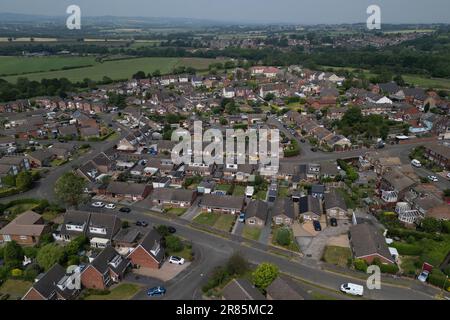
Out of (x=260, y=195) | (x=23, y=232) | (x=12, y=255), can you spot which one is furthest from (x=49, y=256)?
(x=260, y=195)

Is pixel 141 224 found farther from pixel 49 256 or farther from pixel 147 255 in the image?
pixel 49 256

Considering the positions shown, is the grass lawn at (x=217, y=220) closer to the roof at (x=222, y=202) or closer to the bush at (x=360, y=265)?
the roof at (x=222, y=202)

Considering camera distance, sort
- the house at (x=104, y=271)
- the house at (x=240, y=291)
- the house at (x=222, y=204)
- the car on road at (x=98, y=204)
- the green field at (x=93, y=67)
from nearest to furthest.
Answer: the house at (x=240, y=291)
the house at (x=104, y=271)
the house at (x=222, y=204)
the car on road at (x=98, y=204)
the green field at (x=93, y=67)

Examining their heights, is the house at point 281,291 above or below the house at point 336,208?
below

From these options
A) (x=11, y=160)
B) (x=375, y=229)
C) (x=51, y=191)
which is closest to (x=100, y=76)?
(x=11, y=160)

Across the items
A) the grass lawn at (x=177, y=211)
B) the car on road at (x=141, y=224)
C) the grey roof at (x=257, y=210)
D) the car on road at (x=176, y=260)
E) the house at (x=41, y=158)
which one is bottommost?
the car on road at (x=176, y=260)

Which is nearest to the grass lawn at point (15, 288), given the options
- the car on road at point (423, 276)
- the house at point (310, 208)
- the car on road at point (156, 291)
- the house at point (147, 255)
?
the house at point (147, 255)

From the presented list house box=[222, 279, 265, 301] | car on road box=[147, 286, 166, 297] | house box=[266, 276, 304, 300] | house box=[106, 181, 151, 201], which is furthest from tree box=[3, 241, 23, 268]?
house box=[266, 276, 304, 300]

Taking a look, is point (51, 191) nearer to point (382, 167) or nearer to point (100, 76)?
point (382, 167)
